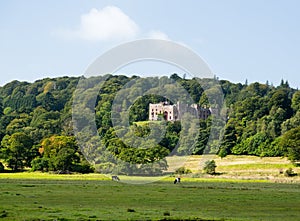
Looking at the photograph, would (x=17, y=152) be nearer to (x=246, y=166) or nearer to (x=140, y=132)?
(x=140, y=132)

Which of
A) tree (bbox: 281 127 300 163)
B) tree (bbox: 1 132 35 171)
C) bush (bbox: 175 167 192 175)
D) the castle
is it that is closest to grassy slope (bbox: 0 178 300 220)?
bush (bbox: 175 167 192 175)

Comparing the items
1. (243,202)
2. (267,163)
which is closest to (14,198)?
(243,202)

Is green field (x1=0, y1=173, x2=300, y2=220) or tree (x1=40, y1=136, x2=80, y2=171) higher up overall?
tree (x1=40, y1=136, x2=80, y2=171)

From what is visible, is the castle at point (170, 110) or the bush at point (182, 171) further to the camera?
the castle at point (170, 110)

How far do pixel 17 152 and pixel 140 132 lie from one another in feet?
105

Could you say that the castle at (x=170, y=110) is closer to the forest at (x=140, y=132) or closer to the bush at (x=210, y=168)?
the forest at (x=140, y=132)

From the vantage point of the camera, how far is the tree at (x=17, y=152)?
387 ft

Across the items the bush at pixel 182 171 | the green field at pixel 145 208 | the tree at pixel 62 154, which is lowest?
the green field at pixel 145 208

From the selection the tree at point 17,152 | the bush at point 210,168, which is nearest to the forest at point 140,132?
the tree at point 17,152

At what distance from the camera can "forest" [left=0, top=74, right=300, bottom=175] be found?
99125 millimetres

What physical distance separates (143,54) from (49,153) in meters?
59.4

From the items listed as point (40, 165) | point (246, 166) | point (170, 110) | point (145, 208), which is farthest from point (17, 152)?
point (145, 208)

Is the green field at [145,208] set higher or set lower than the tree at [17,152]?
lower

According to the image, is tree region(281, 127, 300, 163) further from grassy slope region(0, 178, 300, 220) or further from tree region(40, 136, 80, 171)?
grassy slope region(0, 178, 300, 220)
